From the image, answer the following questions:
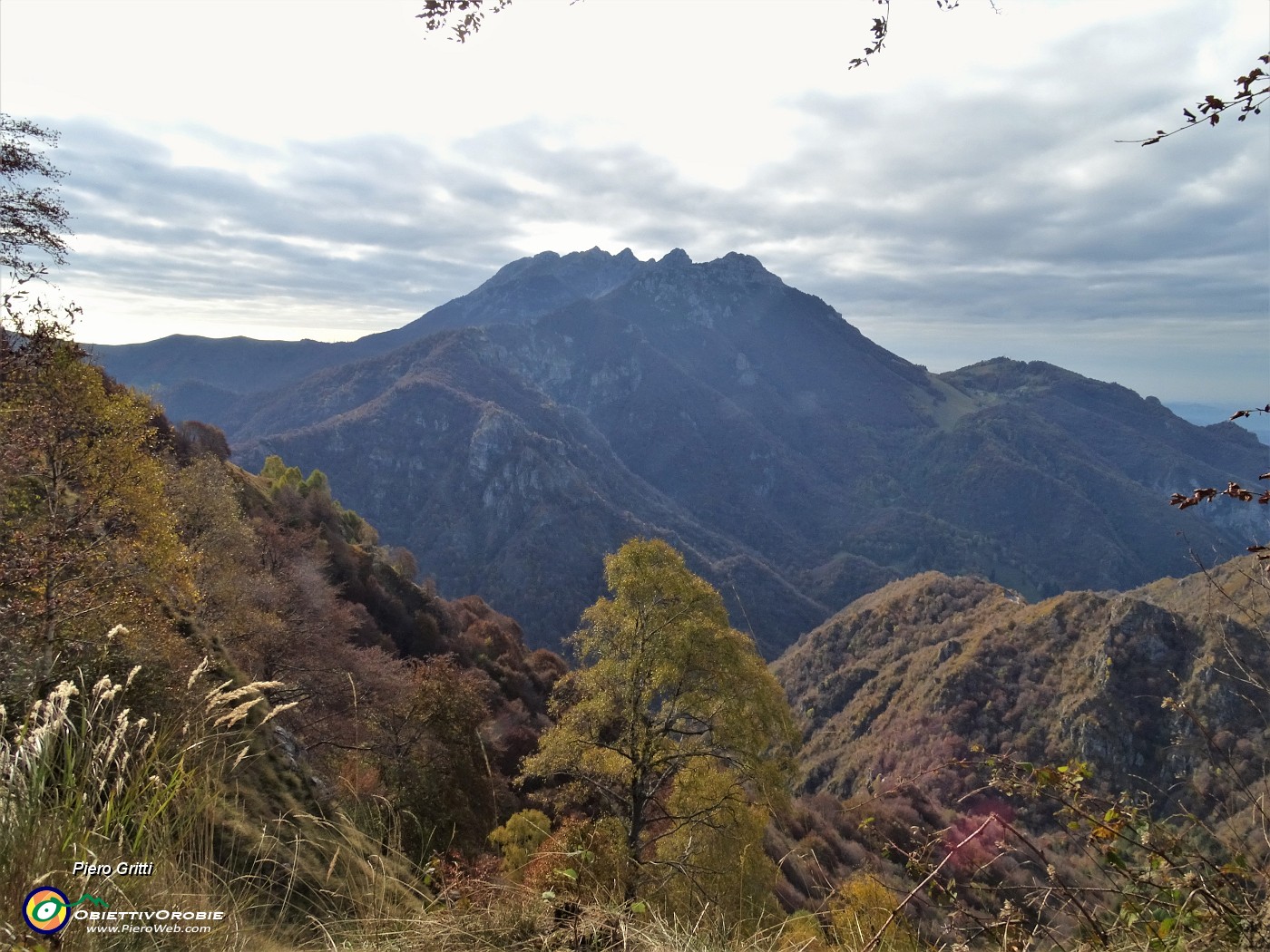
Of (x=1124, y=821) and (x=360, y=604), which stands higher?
(x=1124, y=821)

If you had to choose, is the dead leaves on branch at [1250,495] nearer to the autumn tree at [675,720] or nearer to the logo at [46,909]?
the logo at [46,909]

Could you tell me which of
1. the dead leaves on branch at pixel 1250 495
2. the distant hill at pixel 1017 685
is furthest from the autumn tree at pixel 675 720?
the distant hill at pixel 1017 685

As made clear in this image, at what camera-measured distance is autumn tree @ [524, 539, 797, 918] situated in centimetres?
1208

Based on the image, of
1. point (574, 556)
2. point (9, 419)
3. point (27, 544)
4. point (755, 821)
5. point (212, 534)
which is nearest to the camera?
point (27, 544)

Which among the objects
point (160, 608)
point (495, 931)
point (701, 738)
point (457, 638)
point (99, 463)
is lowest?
point (457, 638)

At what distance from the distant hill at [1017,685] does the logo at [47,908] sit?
2013 inches

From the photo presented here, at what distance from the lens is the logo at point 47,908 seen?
2.44 m

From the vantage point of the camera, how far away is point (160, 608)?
13055 mm

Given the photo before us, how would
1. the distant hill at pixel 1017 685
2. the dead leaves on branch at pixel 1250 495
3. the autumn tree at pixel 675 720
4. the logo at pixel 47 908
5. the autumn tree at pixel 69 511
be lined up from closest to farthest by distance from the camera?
the logo at pixel 47 908 < the dead leaves on branch at pixel 1250 495 < the autumn tree at pixel 69 511 < the autumn tree at pixel 675 720 < the distant hill at pixel 1017 685

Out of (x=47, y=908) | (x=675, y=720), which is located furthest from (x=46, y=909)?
(x=675, y=720)

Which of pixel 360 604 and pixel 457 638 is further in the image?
pixel 457 638

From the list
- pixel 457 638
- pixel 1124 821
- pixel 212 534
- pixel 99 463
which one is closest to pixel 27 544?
pixel 99 463

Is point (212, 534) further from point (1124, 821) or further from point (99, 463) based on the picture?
point (1124, 821)

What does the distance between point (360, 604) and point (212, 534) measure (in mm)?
18913
